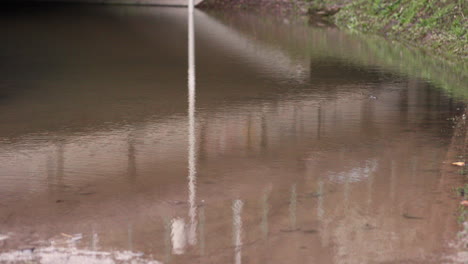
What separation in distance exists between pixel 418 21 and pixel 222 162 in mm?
14108

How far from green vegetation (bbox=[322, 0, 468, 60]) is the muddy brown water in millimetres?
3017

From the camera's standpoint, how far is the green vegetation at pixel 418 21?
59.2 ft

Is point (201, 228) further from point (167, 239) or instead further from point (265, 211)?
point (265, 211)

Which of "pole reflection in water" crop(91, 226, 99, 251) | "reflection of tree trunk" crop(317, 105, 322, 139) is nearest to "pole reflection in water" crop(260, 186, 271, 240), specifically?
"pole reflection in water" crop(91, 226, 99, 251)

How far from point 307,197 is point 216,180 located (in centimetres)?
103

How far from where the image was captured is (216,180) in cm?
771

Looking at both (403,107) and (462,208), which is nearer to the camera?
(462,208)

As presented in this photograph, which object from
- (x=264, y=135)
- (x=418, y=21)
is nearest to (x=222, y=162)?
(x=264, y=135)

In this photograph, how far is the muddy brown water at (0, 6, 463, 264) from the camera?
598 centimetres

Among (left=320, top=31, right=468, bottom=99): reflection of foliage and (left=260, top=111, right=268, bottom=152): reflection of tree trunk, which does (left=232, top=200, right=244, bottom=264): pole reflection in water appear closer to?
(left=260, top=111, right=268, bottom=152): reflection of tree trunk

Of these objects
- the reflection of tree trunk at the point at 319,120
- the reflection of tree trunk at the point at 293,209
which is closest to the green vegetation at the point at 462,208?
the reflection of tree trunk at the point at 293,209

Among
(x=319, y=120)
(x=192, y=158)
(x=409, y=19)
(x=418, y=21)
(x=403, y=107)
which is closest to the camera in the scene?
(x=192, y=158)

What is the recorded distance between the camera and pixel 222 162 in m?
8.40

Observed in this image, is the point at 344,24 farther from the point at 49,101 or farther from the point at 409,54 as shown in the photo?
the point at 49,101
